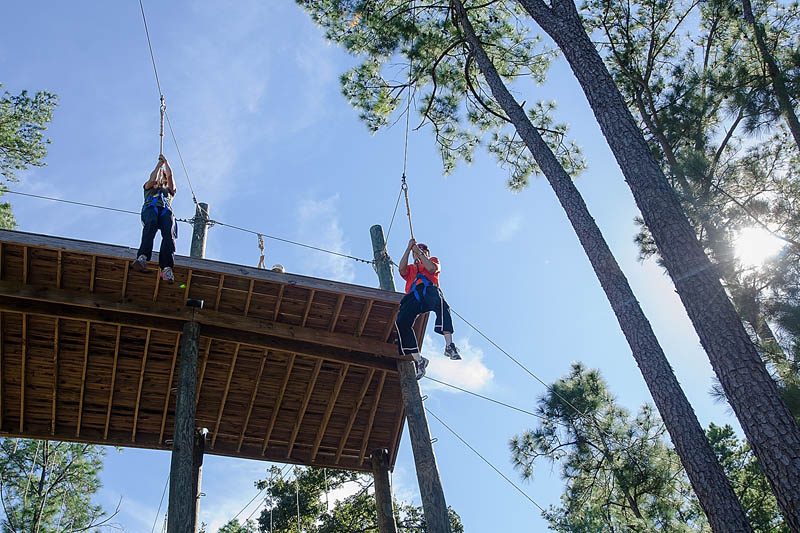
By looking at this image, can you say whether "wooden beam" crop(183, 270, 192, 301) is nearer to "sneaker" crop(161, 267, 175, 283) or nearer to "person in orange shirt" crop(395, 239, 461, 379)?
"sneaker" crop(161, 267, 175, 283)

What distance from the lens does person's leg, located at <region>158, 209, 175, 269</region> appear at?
6.56 m

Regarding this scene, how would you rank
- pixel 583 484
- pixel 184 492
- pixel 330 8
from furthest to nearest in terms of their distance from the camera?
pixel 583 484 < pixel 330 8 < pixel 184 492

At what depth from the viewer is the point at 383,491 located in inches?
339

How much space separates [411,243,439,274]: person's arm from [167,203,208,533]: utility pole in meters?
2.50

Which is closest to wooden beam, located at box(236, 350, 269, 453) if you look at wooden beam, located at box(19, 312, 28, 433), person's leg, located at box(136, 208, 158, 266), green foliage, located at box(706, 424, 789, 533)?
person's leg, located at box(136, 208, 158, 266)

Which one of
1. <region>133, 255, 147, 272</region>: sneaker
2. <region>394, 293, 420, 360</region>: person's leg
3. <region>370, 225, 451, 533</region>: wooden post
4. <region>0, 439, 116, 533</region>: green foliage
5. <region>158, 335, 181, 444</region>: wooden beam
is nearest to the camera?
<region>133, 255, 147, 272</region>: sneaker

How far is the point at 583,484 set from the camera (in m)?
11.1

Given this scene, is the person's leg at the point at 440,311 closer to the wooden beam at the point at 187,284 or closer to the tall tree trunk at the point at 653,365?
the tall tree trunk at the point at 653,365

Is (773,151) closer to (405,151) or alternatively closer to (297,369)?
(405,151)

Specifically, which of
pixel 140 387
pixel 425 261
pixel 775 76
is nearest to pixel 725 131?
pixel 775 76

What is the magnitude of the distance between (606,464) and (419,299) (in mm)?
6067

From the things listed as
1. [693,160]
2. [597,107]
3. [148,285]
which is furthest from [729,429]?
[148,285]

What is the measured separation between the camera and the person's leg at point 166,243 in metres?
6.56

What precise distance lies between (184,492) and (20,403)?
3.22m
